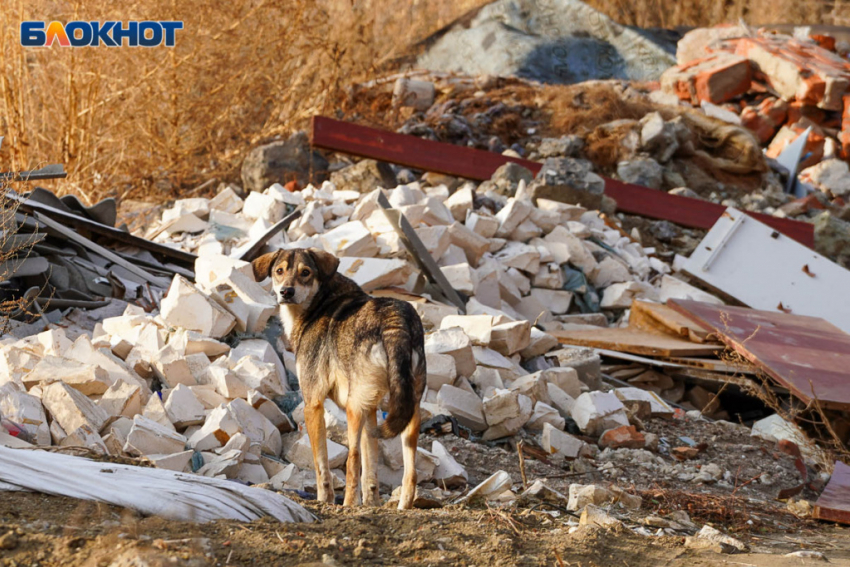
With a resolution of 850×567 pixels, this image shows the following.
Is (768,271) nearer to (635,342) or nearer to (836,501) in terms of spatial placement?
(635,342)

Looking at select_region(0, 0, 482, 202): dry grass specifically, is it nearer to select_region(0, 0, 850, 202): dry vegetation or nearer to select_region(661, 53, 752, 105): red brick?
select_region(0, 0, 850, 202): dry vegetation

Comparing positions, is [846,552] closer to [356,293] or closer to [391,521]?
[391,521]

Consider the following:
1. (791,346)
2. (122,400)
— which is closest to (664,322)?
(791,346)

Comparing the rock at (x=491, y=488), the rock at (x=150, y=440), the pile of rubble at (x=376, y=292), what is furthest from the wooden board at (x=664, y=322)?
the rock at (x=150, y=440)

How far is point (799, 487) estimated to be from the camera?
5.66 m

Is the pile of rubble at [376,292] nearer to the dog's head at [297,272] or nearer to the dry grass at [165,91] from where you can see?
the dog's head at [297,272]

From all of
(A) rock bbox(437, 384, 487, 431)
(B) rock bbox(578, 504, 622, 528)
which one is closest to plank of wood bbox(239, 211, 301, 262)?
(A) rock bbox(437, 384, 487, 431)

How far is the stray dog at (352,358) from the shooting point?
3.79 m

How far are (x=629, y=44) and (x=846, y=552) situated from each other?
1787 cm

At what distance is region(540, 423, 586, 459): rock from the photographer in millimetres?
5723

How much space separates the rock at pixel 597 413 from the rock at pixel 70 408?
129 inches

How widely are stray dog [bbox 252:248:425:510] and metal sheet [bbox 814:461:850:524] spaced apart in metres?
2.43

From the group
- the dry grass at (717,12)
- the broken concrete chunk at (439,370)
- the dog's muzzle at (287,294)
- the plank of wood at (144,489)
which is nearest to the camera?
the plank of wood at (144,489)

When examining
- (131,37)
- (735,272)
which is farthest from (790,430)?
(131,37)
